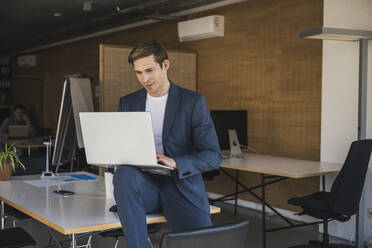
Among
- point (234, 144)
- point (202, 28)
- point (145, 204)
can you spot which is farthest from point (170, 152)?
point (202, 28)

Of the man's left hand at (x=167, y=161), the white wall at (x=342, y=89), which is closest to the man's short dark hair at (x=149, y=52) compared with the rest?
the man's left hand at (x=167, y=161)

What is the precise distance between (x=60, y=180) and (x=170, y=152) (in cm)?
146

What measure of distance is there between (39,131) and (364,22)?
9351 millimetres

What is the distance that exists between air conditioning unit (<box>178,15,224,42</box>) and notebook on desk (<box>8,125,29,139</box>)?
3.31m

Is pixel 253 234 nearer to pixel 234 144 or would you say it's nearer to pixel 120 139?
pixel 234 144

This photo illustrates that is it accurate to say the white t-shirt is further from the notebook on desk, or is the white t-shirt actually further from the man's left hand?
the notebook on desk

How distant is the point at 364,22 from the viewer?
4.97 m

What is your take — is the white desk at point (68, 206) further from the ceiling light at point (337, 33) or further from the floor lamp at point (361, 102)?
the floor lamp at point (361, 102)

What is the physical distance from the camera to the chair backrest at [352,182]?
4.15 metres

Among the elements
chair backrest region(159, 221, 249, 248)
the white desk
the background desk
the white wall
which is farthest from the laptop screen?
the white wall

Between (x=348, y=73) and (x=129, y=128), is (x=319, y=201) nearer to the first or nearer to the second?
(x=348, y=73)

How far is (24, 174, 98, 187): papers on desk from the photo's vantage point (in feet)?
11.4

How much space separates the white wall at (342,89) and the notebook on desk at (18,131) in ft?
17.4

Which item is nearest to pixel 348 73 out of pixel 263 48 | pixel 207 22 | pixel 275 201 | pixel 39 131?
pixel 263 48
